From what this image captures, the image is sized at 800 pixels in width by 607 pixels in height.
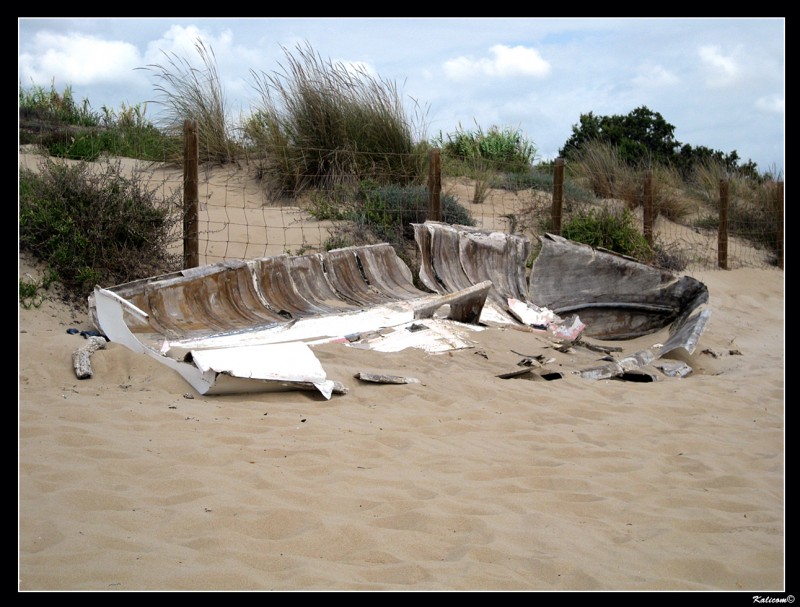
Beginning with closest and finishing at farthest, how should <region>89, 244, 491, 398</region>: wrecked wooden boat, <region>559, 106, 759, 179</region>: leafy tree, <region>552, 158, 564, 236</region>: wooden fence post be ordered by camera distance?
1. <region>89, 244, 491, 398</region>: wrecked wooden boat
2. <region>552, 158, 564, 236</region>: wooden fence post
3. <region>559, 106, 759, 179</region>: leafy tree

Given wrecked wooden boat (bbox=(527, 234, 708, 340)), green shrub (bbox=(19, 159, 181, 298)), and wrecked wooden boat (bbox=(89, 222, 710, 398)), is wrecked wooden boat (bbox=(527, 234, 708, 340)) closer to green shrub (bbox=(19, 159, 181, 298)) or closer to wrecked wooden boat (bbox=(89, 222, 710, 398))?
wrecked wooden boat (bbox=(89, 222, 710, 398))

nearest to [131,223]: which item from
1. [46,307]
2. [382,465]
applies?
[46,307]

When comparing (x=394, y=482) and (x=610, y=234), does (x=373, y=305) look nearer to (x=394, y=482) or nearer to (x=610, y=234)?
(x=394, y=482)

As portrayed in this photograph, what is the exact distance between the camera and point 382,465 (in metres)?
3.46

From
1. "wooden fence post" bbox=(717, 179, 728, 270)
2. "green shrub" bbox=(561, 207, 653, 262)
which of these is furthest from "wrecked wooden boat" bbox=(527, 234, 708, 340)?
"wooden fence post" bbox=(717, 179, 728, 270)

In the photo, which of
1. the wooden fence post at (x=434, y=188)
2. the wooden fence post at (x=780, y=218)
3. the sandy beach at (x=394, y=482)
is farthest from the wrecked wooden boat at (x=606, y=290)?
the wooden fence post at (x=780, y=218)

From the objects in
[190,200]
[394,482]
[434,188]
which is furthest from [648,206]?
[394,482]

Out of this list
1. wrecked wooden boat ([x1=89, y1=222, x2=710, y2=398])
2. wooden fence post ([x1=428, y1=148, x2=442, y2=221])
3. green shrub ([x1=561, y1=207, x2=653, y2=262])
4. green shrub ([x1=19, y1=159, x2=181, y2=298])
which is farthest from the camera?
green shrub ([x1=561, y1=207, x2=653, y2=262])

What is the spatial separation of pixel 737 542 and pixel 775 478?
92 cm

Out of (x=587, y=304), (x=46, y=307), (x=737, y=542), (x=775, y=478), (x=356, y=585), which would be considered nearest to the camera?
(x=356, y=585)

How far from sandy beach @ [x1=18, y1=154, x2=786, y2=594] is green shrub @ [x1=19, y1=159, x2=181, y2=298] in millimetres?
1468

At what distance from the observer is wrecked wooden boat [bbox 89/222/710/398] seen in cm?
483

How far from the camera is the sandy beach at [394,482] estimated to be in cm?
243

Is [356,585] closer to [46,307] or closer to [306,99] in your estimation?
[46,307]
